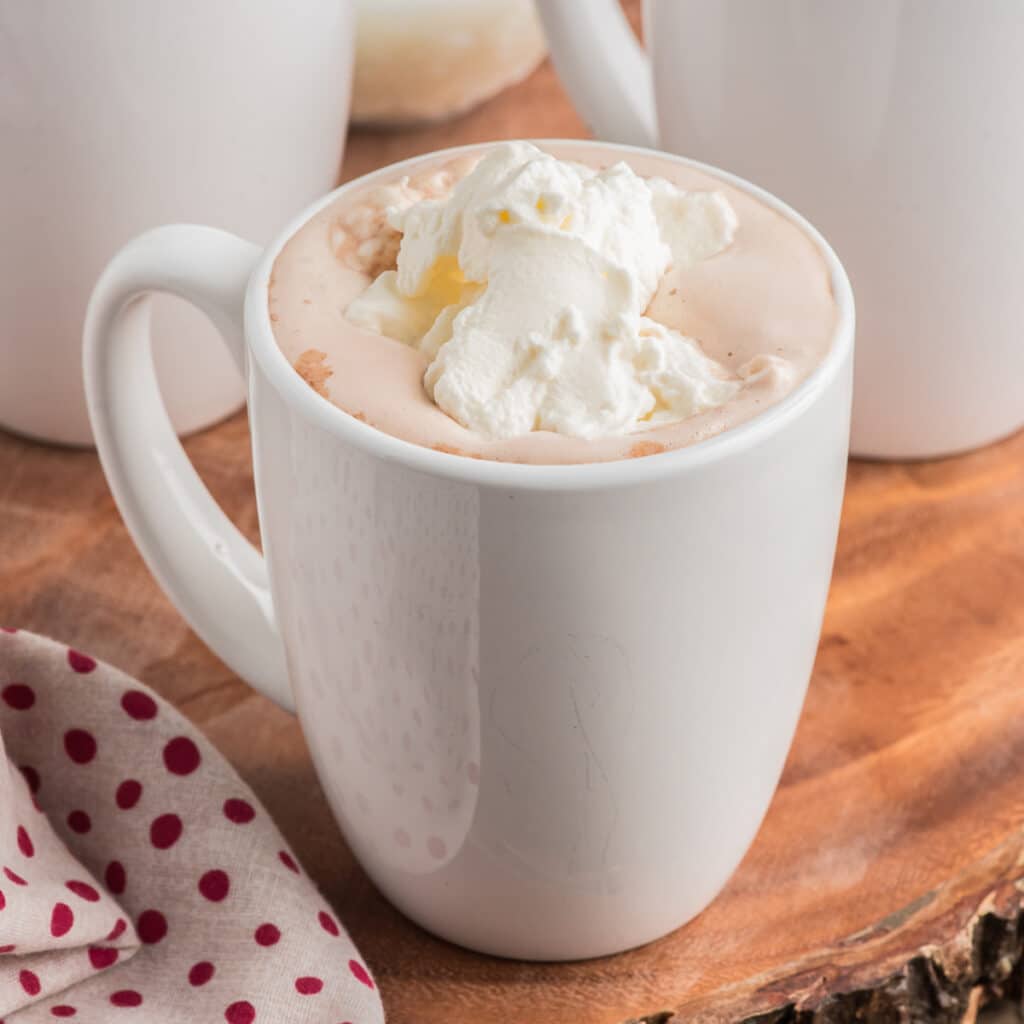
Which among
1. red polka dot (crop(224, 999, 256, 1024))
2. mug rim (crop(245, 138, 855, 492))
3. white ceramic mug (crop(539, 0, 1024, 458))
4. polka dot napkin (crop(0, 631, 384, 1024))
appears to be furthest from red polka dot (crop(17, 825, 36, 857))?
white ceramic mug (crop(539, 0, 1024, 458))

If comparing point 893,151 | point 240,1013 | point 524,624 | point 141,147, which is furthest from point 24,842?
point 893,151

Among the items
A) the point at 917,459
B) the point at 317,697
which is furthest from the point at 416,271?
the point at 917,459

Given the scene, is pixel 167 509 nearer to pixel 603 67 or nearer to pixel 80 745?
pixel 80 745

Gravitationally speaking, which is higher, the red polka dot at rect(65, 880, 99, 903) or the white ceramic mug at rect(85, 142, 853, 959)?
the white ceramic mug at rect(85, 142, 853, 959)

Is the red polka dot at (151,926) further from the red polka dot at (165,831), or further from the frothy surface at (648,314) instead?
the frothy surface at (648,314)

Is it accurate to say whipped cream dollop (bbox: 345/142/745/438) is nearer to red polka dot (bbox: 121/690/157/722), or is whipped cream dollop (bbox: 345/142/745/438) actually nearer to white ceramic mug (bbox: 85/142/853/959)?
white ceramic mug (bbox: 85/142/853/959)

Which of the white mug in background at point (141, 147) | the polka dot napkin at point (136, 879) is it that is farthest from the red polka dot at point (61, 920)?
the white mug in background at point (141, 147)

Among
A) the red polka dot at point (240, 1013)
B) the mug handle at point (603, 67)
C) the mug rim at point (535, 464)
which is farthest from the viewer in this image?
the mug handle at point (603, 67)
